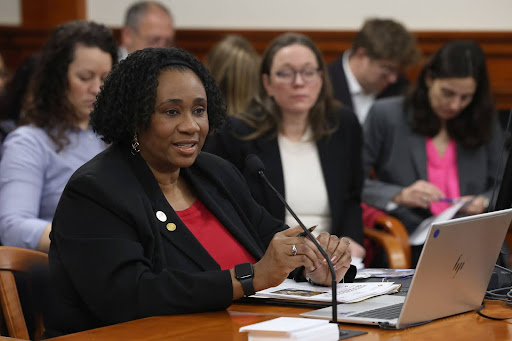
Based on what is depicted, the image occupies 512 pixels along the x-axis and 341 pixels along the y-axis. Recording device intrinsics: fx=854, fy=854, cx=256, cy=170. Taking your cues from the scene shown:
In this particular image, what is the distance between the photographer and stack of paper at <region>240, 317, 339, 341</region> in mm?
1542

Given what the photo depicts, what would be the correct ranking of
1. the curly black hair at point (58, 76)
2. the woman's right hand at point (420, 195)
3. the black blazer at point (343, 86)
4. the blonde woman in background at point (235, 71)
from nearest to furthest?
the curly black hair at point (58, 76)
the woman's right hand at point (420, 195)
the blonde woman in background at point (235, 71)
the black blazer at point (343, 86)

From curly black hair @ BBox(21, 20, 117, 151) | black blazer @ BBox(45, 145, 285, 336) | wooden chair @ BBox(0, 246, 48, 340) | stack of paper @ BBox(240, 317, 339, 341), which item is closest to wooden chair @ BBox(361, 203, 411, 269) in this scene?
curly black hair @ BBox(21, 20, 117, 151)

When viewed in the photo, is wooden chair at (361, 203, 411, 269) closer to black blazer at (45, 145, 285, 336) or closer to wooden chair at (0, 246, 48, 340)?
black blazer at (45, 145, 285, 336)

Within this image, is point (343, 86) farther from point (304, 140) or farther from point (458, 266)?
point (458, 266)

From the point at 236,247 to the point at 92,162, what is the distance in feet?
1.50

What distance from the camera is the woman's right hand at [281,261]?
196cm

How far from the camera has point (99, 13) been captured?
6.02 meters

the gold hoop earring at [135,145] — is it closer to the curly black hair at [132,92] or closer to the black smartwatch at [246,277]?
the curly black hair at [132,92]

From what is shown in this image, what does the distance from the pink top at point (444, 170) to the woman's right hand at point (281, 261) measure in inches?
88.6

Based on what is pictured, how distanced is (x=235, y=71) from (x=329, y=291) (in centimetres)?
237

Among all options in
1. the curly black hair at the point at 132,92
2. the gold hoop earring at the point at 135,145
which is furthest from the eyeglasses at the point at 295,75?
the gold hoop earring at the point at 135,145

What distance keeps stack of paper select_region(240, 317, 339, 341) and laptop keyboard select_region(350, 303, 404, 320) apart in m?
0.18

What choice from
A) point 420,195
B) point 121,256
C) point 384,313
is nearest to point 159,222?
point 121,256

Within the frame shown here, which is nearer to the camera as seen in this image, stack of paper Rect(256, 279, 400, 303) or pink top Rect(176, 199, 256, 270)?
stack of paper Rect(256, 279, 400, 303)
